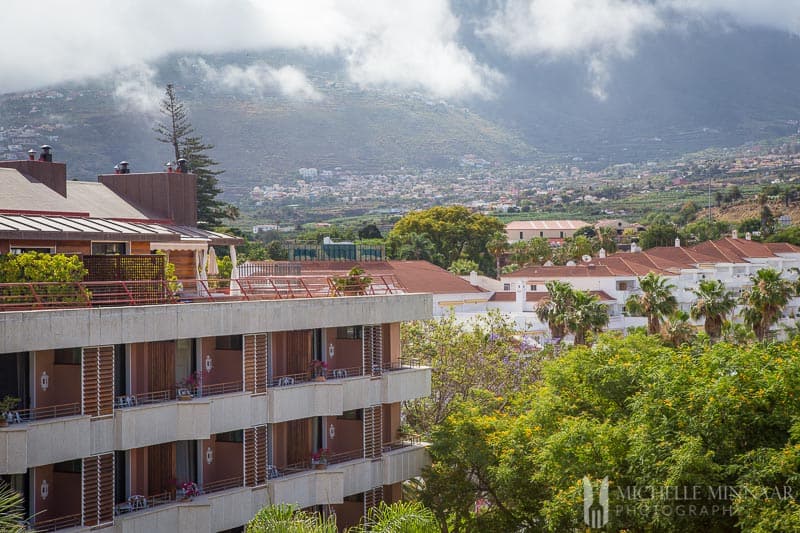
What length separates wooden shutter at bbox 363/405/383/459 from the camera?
114 ft

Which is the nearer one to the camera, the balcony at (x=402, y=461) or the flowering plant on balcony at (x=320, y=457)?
the flowering plant on balcony at (x=320, y=457)

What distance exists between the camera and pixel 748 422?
27891 mm

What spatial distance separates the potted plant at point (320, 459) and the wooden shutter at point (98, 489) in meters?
7.51

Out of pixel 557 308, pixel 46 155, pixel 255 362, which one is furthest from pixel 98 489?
pixel 557 308

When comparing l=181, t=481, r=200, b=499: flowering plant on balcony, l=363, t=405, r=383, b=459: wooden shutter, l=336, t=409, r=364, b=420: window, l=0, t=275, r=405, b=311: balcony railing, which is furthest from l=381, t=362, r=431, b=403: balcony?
l=181, t=481, r=200, b=499: flowering plant on balcony

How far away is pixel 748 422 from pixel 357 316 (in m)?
11.3

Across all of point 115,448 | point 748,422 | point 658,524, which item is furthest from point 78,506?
point 748,422

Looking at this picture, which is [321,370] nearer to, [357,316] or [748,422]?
[357,316]

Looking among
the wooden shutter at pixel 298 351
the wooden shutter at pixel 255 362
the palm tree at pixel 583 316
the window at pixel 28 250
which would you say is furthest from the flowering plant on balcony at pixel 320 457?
the palm tree at pixel 583 316

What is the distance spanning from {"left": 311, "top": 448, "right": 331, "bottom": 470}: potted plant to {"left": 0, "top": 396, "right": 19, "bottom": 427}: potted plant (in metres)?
9.80

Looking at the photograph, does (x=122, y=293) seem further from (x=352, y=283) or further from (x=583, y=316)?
(x=583, y=316)

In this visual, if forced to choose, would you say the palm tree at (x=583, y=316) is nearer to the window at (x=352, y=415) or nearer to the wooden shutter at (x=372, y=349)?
the wooden shutter at (x=372, y=349)

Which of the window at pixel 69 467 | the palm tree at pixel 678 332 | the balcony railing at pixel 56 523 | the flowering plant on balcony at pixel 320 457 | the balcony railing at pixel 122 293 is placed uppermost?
the balcony railing at pixel 122 293

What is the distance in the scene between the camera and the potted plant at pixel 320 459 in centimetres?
3294
